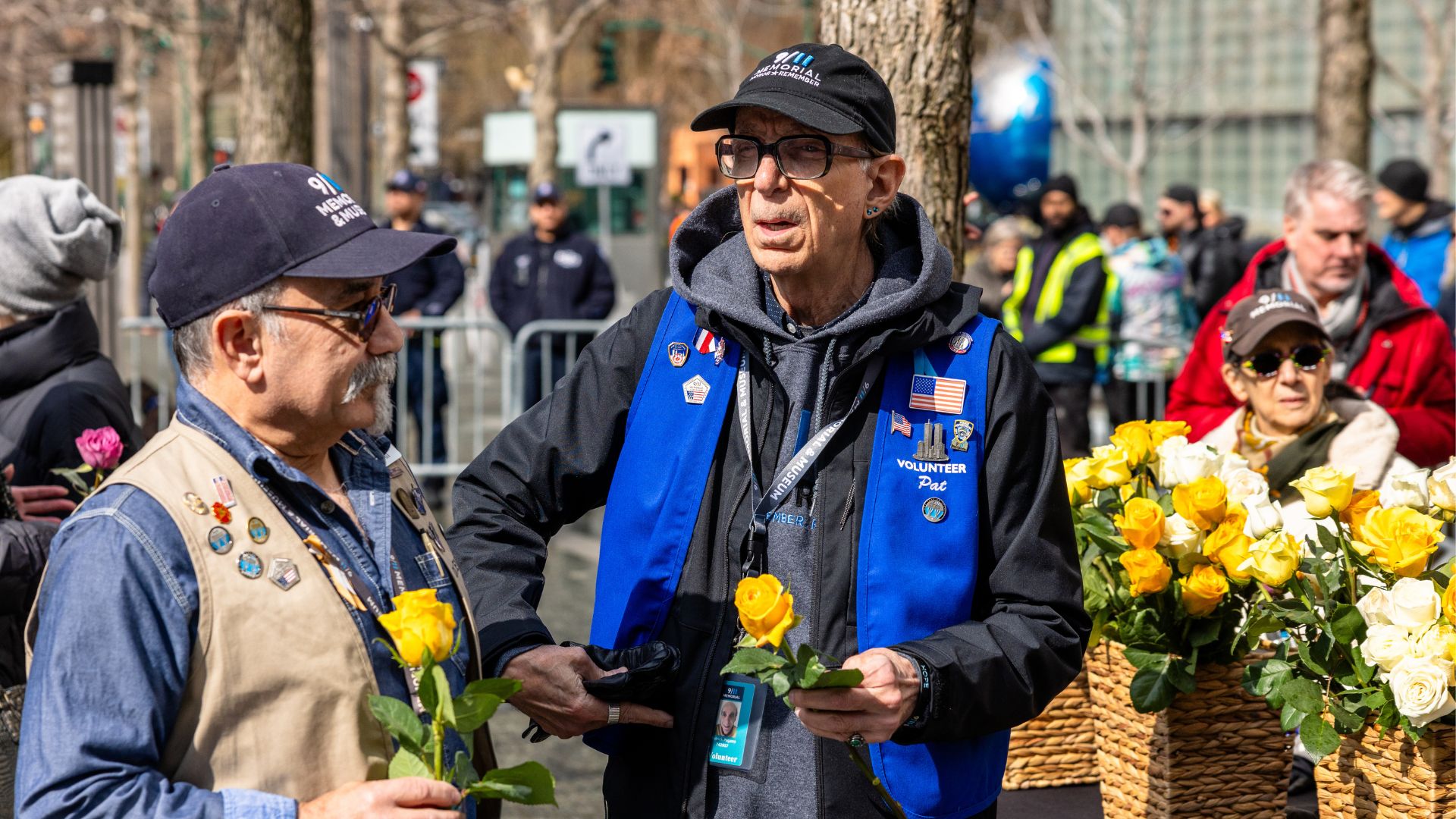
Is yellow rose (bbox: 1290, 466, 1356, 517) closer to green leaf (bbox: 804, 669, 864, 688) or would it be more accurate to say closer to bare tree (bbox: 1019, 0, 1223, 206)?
green leaf (bbox: 804, 669, 864, 688)

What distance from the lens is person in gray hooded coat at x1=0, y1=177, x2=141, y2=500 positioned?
3650mm

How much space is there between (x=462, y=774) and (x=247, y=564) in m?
0.37

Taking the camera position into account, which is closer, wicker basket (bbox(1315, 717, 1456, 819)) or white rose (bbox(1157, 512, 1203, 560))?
wicker basket (bbox(1315, 717, 1456, 819))

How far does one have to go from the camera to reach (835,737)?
2.22 meters

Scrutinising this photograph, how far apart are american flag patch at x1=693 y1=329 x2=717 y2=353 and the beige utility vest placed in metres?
0.86

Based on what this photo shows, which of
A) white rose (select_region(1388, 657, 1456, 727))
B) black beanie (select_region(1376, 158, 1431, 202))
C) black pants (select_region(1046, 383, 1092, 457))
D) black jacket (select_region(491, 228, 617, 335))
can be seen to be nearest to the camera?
white rose (select_region(1388, 657, 1456, 727))

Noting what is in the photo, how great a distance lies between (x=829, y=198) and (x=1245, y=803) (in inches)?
64.3

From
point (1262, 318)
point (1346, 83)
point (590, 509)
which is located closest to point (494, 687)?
point (590, 509)

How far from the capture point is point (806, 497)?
251cm

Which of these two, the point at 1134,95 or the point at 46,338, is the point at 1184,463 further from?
the point at 1134,95

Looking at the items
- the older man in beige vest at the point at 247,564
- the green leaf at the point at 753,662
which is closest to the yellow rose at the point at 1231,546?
the green leaf at the point at 753,662

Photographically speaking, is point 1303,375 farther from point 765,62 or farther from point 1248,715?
point 765,62

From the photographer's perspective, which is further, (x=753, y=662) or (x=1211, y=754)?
(x=1211, y=754)

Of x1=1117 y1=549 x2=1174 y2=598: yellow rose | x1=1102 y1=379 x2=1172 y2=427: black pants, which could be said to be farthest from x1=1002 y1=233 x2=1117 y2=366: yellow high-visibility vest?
x1=1117 y1=549 x2=1174 y2=598: yellow rose
